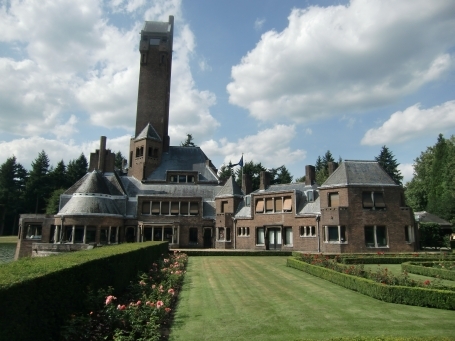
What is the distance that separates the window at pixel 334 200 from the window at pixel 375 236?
140 inches

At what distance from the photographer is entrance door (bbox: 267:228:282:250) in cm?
4097

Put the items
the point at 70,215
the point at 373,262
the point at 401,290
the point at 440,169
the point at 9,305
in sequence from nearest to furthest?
the point at 9,305, the point at 401,290, the point at 373,262, the point at 70,215, the point at 440,169

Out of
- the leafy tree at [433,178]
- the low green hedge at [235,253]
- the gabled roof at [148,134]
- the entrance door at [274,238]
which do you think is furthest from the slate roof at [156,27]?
the leafy tree at [433,178]

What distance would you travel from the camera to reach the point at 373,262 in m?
26.9

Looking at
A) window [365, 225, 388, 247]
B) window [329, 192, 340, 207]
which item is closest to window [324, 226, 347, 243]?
window [365, 225, 388, 247]

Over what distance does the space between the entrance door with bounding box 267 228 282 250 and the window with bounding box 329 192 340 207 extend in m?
7.36

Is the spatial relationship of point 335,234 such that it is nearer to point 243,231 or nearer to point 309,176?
point 309,176

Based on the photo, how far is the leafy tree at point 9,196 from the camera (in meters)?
84.7

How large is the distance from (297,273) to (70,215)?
28527 mm

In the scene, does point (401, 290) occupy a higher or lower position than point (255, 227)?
lower

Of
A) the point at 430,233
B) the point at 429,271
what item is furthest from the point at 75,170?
the point at 429,271

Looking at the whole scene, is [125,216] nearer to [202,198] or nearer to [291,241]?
[202,198]

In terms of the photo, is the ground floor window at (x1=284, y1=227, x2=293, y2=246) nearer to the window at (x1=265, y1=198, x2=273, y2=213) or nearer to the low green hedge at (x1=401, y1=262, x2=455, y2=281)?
the window at (x1=265, y1=198, x2=273, y2=213)

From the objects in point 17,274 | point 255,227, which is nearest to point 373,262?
point 255,227
